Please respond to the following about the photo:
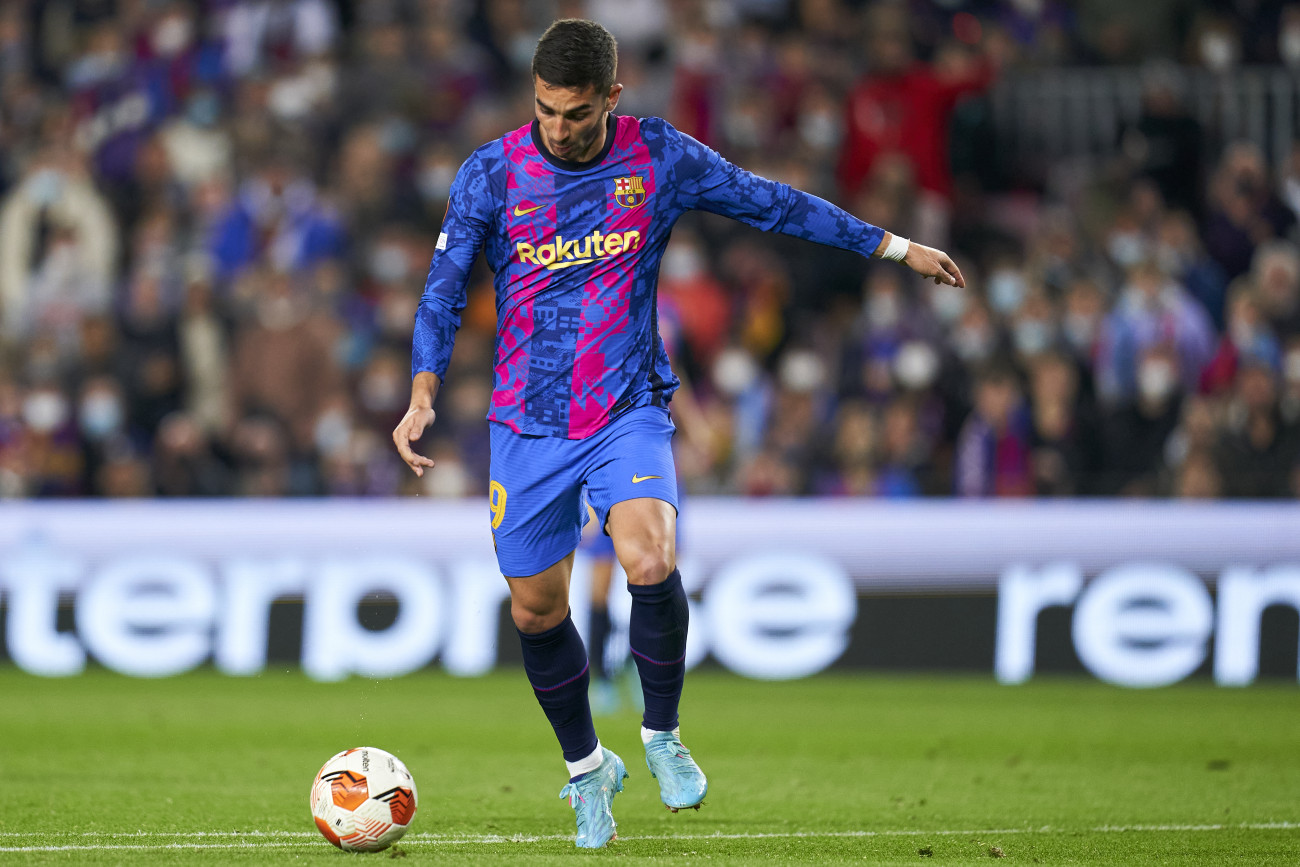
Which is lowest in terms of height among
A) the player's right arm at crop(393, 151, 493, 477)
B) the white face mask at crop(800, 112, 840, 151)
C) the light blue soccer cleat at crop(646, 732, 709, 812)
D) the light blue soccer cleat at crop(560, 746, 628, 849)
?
the light blue soccer cleat at crop(560, 746, 628, 849)

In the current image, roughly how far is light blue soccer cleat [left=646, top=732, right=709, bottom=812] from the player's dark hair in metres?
1.93

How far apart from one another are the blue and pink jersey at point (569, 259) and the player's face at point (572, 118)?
7 cm

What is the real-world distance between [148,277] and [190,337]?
747 millimetres

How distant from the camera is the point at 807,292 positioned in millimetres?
14008

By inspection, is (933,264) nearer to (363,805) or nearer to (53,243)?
(363,805)

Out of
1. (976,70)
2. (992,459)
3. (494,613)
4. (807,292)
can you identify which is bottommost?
(494,613)

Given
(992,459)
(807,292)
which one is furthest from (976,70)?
(992,459)

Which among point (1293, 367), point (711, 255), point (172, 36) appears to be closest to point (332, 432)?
point (711, 255)

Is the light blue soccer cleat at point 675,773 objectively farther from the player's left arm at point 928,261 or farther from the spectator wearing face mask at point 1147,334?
the spectator wearing face mask at point 1147,334

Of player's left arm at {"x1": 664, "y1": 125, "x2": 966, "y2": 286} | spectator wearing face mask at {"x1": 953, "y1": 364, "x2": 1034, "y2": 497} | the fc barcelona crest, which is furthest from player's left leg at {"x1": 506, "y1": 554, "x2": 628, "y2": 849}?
spectator wearing face mask at {"x1": 953, "y1": 364, "x2": 1034, "y2": 497}

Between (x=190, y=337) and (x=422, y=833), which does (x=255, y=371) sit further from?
(x=422, y=833)

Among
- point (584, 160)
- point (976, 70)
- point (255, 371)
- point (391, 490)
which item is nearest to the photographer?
point (584, 160)

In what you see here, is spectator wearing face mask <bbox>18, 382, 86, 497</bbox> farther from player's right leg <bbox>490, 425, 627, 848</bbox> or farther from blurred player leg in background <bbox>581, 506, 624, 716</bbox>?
player's right leg <bbox>490, 425, 627, 848</bbox>

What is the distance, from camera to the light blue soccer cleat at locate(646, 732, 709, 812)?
205 inches
